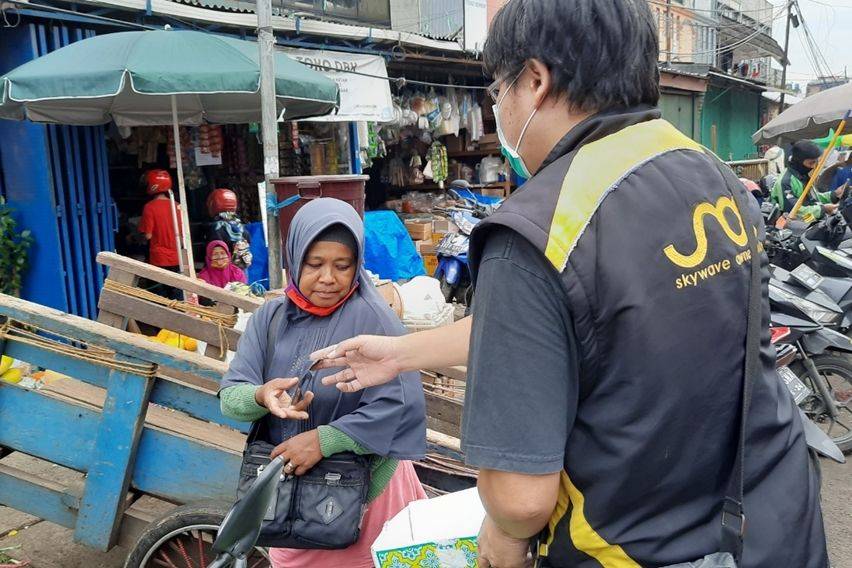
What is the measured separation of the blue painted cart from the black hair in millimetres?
1608

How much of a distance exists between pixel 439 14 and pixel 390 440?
9893 millimetres

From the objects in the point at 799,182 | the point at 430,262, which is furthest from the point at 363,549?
the point at 799,182

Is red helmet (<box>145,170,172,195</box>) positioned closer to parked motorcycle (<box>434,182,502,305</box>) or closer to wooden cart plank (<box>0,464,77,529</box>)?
parked motorcycle (<box>434,182,502,305</box>)

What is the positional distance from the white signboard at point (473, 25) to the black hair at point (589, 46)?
30.2ft

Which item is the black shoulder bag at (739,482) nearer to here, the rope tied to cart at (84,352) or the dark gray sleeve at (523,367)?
the dark gray sleeve at (523,367)

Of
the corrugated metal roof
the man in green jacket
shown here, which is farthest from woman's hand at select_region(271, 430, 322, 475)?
the man in green jacket

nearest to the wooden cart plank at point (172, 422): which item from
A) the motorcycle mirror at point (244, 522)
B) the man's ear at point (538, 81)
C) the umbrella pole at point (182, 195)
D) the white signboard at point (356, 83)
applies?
the motorcycle mirror at point (244, 522)

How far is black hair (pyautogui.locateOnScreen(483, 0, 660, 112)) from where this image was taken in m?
1.17

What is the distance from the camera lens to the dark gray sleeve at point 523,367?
3.58 ft

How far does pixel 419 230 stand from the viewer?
9.80m

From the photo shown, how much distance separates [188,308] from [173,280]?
0.29 metres

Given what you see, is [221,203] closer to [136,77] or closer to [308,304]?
[136,77]

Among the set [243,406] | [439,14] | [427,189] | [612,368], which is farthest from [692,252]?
[427,189]

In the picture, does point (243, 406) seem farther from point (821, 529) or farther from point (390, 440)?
point (821, 529)
